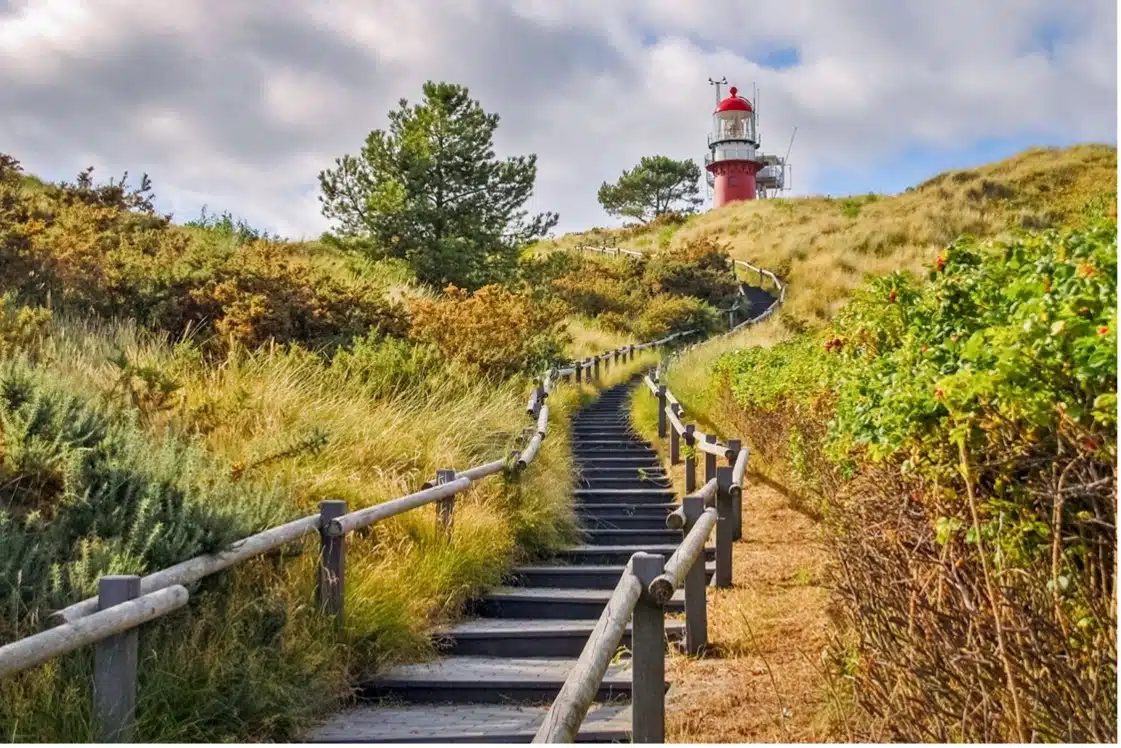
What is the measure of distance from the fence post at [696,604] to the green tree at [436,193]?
19.3 meters

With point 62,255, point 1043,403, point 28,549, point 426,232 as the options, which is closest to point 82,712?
point 28,549

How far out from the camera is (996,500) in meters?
3.41

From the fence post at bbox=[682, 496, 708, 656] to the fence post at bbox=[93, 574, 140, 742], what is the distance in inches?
139

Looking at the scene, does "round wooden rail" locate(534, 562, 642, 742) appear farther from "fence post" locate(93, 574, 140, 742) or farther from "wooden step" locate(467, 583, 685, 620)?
"wooden step" locate(467, 583, 685, 620)

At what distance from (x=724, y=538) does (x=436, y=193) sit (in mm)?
19823

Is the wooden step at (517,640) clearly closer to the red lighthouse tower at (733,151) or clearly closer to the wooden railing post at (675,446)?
the wooden railing post at (675,446)

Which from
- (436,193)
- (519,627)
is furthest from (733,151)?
(519,627)

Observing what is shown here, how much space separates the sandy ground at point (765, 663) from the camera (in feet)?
16.3

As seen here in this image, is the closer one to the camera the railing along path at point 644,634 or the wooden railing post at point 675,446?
the railing along path at point 644,634

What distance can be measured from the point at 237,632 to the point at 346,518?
1072mm

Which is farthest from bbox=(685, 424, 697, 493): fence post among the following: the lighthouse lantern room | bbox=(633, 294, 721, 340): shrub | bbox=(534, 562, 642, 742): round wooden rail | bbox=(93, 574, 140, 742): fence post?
the lighthouse lantern room

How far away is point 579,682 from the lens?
3188mm

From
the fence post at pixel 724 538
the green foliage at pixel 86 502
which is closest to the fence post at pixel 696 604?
the fence post at pixel 724 538

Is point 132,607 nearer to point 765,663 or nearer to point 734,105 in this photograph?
point 765,663
